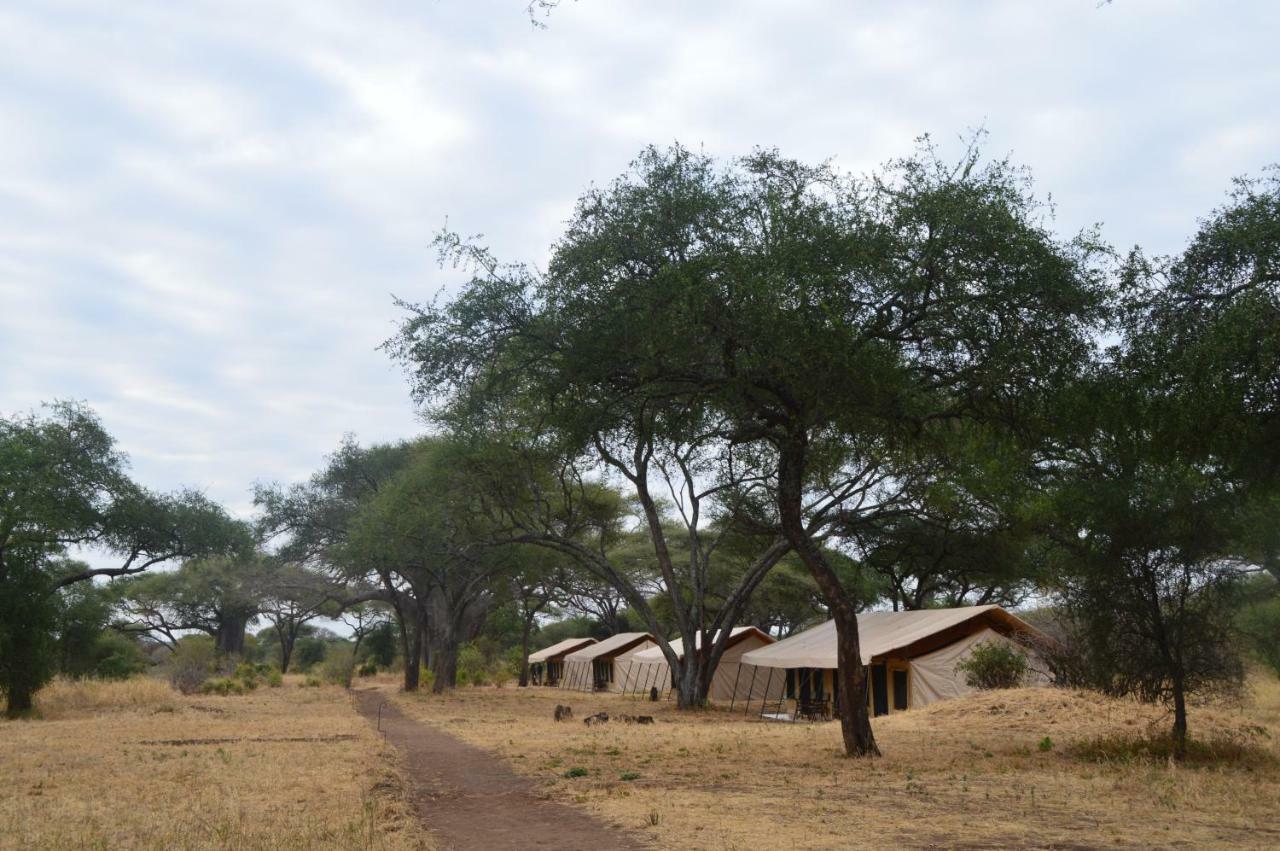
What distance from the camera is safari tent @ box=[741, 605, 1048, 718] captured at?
84.8 feet

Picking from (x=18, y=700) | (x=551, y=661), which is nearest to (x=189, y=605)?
(x=551, y=661)

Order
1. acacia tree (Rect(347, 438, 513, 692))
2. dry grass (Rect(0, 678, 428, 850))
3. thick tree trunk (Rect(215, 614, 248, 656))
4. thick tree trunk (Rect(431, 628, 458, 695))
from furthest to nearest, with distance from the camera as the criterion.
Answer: thick tree trunk (Rect(215, 614, 248, 656)) < thick tree trunk (Rect(431, 628, 458, 695)) < acacia tree (Rect(347, 438, 513, 692)) < dry grass (Rect(0, 678, 428, 850))

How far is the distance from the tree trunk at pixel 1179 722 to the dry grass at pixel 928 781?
0.66 meters

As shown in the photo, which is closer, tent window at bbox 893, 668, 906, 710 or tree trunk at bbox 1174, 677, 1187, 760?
tree trunk at bbox 1174, 677, 1187, 760

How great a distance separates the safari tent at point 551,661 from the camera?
60.0 metres

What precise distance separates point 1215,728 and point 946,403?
23.0 feet

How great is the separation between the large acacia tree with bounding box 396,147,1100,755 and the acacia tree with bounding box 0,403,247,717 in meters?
13.2

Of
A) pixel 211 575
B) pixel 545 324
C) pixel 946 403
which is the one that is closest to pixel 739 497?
pixel 946 403

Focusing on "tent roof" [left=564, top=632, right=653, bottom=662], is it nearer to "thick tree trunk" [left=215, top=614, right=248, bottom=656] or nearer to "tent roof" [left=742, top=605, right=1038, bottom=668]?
"tent roof" [left=742, top=605, right=1038, bottom=668]

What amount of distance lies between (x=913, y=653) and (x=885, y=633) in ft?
2.99

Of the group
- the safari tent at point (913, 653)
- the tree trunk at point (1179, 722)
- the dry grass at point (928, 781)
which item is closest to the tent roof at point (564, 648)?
the safari tent at point (913, 653)

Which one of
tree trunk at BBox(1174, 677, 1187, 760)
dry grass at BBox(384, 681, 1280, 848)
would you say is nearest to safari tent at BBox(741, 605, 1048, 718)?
dry grass at BBox(384, 681, 1280, 848)

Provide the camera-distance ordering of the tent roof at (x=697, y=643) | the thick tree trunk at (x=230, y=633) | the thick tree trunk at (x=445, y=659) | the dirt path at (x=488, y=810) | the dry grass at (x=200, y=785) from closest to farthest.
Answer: the dry grass at (x=200, y=785)
the dirt path at (x=488, y=810)
the tent roof at (x=697, y=643)
the thick tree trunk at (x=445, y=659)
the thick tree trunk at (x=230, y=633)

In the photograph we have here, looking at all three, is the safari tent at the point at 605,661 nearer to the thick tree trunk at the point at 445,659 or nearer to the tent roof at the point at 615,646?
the tent roof at the point at 615,646
